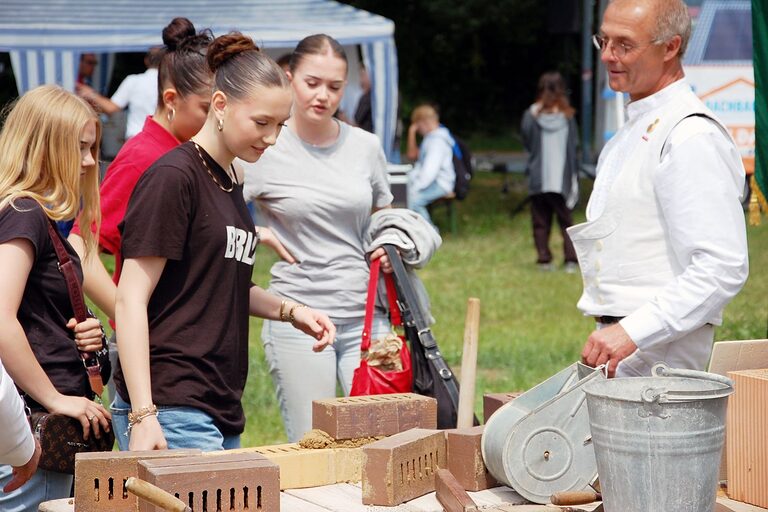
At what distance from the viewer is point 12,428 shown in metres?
2.03

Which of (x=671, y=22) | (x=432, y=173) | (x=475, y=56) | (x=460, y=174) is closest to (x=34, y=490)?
(x=671, y=22)

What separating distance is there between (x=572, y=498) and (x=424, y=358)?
140cm

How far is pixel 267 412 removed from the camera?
20.0ft

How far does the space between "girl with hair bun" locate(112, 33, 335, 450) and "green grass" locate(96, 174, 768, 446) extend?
2.84 m

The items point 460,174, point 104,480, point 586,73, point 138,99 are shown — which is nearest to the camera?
point 104,480

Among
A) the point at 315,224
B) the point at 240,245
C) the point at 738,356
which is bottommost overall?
the point at 738,356

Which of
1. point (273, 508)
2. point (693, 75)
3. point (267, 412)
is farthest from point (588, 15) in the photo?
point (273, 508)

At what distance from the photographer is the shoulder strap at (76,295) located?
A: 273cm

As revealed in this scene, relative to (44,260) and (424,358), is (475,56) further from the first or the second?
(44,260)

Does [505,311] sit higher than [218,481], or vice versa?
[505,311]

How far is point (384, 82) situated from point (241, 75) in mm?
10178

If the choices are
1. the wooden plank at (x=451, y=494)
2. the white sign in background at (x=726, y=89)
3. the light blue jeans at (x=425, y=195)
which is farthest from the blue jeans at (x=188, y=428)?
the light blue jeans at (x=425, y=195)

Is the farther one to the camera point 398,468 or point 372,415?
point 372,415

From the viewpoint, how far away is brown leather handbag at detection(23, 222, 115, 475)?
2664 mm
